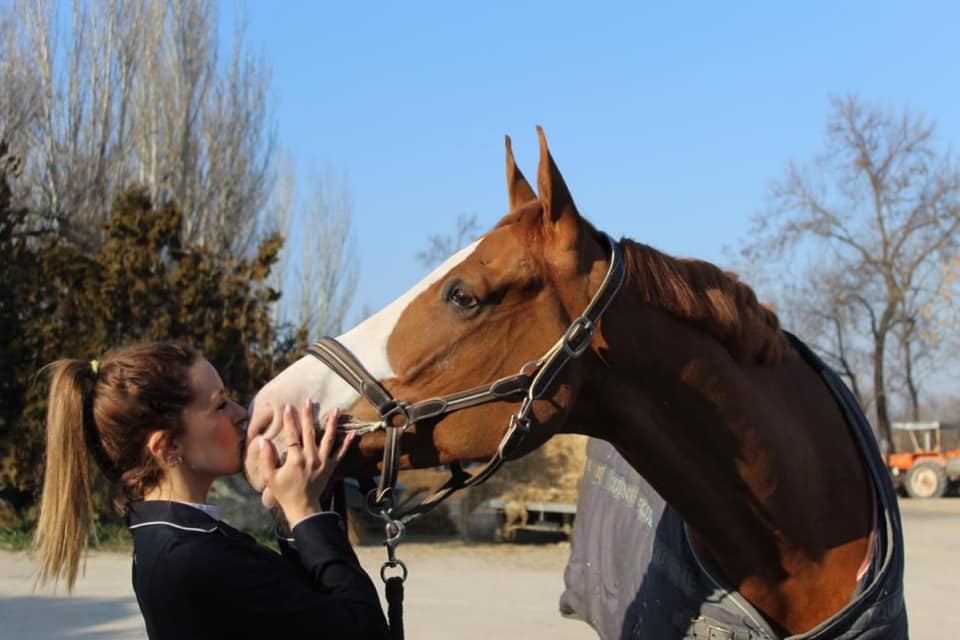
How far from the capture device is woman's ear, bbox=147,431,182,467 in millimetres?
1750

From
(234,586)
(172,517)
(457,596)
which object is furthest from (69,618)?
(234,586)

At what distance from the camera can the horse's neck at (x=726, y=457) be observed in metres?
1.99

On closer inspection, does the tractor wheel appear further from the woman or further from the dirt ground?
the woman

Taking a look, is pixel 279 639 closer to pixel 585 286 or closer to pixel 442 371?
pixel 442 371

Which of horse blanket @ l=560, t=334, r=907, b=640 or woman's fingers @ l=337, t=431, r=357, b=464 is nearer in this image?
woman's fingers @ l=337, t=431, r=357, b=464

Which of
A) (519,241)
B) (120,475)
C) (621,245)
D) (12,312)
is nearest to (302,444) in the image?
(120,475)

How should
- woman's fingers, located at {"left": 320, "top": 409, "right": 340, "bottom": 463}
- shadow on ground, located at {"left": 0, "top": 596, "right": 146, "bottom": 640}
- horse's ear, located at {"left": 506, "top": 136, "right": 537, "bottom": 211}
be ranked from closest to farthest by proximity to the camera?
woman's fingers, located at {"left": 320, "top": 409, "right": 340, "bottom": 463}, horse's ear, located at {"left": 506, "top": 136, "right": 537, "bottom": 211}, shadow on ground, located at {"left": 0, "top": 596, "right": 146, "bottom": 640}

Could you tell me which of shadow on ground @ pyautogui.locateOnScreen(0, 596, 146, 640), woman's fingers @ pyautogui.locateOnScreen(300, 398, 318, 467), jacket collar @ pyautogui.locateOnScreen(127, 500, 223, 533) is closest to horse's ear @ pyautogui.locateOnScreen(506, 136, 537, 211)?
woman's fingers @ pyautogui.locateOnScreen(300, 398, 318, 467)

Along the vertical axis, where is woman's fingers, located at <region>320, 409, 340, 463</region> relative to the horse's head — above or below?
below

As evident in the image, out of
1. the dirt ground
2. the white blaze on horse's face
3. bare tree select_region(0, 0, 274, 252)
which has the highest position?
bare tree select_region(0, 0, 274, 252)

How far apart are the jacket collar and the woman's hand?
12 centimetres

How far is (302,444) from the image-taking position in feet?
5.82

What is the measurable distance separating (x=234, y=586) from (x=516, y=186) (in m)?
1.14

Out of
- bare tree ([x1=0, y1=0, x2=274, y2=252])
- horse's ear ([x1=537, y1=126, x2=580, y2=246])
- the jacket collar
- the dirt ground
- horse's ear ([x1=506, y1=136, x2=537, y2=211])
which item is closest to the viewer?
the jacket collar
